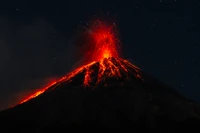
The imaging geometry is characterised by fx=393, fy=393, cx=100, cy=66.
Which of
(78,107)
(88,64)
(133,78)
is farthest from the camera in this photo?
(88,64)

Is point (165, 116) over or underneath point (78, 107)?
underneath

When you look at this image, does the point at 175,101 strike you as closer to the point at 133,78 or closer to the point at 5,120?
the point at 133,78

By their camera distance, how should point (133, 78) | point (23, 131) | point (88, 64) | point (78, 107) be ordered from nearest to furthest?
point (23, 131), point (78, 107), point (133, 78), point (88, 64)

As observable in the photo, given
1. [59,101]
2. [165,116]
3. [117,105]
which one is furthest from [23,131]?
[165,116]

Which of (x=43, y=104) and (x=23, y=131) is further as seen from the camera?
(x=43, y=104)

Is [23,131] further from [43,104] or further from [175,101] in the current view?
[175,101]

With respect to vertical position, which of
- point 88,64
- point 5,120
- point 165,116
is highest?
point 88,64
